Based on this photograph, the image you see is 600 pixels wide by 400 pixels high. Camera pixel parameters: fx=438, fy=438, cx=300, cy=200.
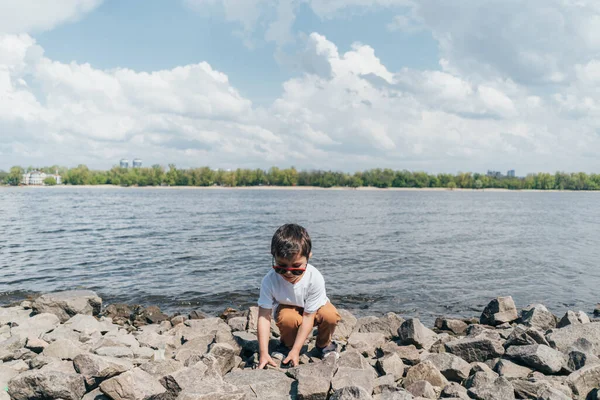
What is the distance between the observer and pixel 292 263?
5.64 m

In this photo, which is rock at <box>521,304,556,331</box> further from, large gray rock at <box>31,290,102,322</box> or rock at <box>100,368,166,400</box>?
large gray rock at <box>31,290,102,322</box>

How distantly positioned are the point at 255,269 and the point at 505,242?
16.6 meters

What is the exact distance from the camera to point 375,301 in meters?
12.6

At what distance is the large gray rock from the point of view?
33.2ft

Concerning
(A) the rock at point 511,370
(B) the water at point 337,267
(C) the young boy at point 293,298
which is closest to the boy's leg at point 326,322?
(C) the young boy at point 293,298

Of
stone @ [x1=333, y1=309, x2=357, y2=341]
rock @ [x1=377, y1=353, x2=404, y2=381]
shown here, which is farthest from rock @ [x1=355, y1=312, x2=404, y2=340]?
rock @ [x1=377, y1=353, x2=404, y2=381]

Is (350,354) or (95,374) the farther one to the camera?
(350,354)

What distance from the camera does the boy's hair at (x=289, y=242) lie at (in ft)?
18.0

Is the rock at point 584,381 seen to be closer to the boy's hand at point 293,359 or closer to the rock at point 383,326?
the rock at point 383,326

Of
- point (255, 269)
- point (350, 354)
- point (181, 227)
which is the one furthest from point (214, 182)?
point (350, 354)

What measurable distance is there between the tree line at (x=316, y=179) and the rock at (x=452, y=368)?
17525cm

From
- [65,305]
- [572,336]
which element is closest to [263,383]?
[572,336]

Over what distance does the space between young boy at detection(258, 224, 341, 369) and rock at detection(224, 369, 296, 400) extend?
0.35 meters

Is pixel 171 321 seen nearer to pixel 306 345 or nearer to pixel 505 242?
pixel 306 345
